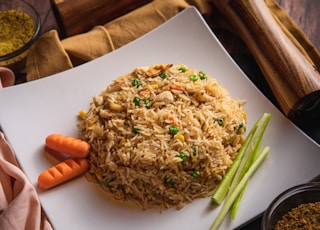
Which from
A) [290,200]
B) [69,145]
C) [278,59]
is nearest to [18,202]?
[69,145]

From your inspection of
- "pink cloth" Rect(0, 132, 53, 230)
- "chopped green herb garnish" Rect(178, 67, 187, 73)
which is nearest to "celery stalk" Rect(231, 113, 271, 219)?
"chopped green herb garnish" Rect(178, 67, 187, 73)

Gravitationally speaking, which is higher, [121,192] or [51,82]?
[51,82]

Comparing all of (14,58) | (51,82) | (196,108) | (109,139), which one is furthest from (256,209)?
(14,58)

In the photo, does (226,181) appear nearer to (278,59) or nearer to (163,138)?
(163,138)

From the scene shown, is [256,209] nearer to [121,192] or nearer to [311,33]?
[121,192]

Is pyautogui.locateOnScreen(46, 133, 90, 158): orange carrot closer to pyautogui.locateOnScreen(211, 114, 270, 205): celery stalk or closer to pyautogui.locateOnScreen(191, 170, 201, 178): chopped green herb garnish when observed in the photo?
pyautogui.locateOnScreen(191, 170, 201, 178): chopped green herb garnish

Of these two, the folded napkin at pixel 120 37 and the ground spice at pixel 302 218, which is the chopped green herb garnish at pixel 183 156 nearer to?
the ground spice at pixel 302 218
